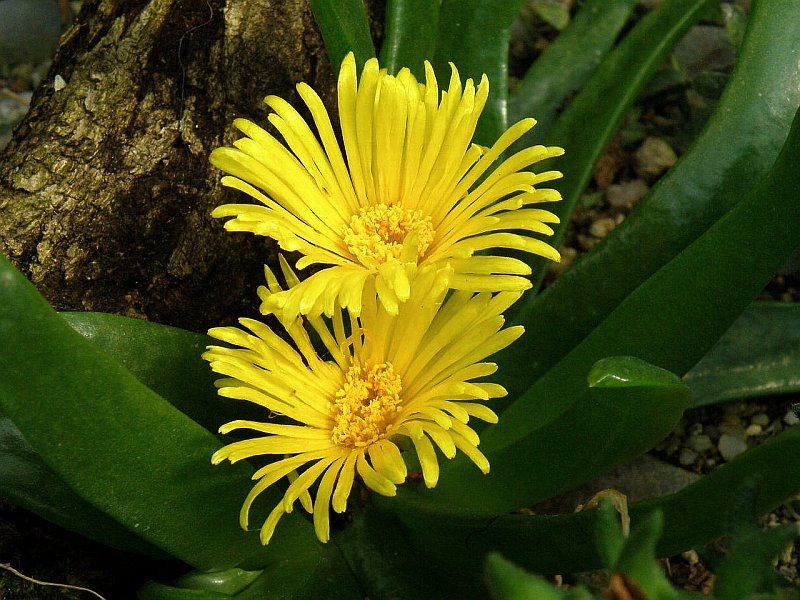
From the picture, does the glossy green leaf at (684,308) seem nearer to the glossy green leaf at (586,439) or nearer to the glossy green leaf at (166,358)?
the glossy green leaf at (586,439)

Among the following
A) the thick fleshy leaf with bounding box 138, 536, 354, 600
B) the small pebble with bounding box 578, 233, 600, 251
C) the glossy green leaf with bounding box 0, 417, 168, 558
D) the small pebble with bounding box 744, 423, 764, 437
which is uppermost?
the small pebble with bounding box 578, 233, 600, 251

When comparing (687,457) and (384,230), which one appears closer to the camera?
(384,230)

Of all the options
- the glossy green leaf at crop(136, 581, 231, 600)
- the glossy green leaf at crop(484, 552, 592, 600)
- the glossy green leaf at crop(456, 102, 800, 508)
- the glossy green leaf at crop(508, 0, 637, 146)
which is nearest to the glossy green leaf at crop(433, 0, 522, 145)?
the glossy green leaf at crop(508, 0, 637, 146)

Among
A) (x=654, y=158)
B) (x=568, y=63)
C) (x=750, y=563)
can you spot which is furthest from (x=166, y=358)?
(x=654, y=158)

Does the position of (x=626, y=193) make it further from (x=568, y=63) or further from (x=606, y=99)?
(x=606, y=99)

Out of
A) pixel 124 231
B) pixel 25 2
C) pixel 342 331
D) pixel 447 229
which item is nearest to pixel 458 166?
pixel 447 229

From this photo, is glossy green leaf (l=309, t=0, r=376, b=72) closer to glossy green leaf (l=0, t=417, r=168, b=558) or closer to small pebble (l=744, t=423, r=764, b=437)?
glossy green leaf (l=0, t=417, r=168, b=558)

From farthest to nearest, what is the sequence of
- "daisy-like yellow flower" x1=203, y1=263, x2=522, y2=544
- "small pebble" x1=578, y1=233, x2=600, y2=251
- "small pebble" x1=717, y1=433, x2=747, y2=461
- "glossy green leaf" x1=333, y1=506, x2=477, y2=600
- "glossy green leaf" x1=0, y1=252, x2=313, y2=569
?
"small pebble" x1=578, y1=233, x2=600, y2=251, "small pebble" x1=717, y1=433, x2=747, y2=461, "glossy green leaf" x1=333, y1=506, x2=477, y2=600, "daisy-like yellow flower" x1=203, y1=263, x2=522, y2=544, "glossy green leaf" x1=0, y1=252, x2=313, y2=569
